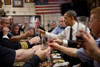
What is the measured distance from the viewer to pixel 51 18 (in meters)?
8.45

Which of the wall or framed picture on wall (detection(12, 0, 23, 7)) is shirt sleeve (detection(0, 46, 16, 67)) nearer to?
the wall

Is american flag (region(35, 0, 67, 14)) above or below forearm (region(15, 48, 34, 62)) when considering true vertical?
above

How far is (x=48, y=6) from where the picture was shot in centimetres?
795

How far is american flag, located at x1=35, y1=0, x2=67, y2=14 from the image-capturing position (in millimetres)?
7880

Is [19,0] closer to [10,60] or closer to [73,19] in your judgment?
[73,19]

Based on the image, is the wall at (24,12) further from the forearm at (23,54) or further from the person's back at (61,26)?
the forearm at (23,54)

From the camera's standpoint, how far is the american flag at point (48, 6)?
7880 millimetres

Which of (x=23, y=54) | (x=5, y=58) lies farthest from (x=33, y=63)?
(x=23, y=54)

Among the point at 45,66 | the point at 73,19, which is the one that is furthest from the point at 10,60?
the point at 73,19

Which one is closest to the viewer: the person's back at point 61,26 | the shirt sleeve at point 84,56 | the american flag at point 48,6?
the shirt sleeve at point 84,56

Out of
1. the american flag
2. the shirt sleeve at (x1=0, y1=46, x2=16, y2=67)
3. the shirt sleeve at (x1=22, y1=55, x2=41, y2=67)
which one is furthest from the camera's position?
the american flag

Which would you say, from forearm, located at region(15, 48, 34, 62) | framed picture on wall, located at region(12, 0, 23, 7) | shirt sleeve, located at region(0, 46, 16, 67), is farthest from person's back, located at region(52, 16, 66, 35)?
framed picture on wall, located at region(12, 0, 23, 7)

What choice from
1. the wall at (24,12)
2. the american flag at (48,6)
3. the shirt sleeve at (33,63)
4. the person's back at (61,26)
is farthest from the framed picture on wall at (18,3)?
the shirt sleeve at (33,63)

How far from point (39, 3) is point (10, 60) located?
6864mm
